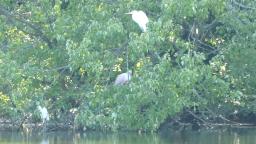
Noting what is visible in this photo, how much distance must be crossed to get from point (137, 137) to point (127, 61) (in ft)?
5.10

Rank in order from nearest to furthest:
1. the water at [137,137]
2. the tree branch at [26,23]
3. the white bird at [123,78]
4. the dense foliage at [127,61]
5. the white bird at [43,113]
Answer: the water at [137,137], the dense foliage at [127,61], the white bird at [123,78], the white bird at [43,113], the tree branch at [26,23]

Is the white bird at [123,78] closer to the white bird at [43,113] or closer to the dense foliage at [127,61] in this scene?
the dense foliage at [127,61]

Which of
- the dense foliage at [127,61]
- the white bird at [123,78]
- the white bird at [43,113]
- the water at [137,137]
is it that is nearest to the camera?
the water at [137,137]

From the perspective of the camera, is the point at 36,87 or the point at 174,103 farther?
the point at 36,87

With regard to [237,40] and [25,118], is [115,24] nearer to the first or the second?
[237,40]

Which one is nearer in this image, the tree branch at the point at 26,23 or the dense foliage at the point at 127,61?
the dense foliage at the point at 127,61

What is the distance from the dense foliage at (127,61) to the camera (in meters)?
14.6

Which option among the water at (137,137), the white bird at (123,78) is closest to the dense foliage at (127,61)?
the white bird at (123,78)

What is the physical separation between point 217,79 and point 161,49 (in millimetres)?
1366

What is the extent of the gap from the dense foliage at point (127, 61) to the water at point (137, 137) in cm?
27

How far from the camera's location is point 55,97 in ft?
55.2

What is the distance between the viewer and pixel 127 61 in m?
15.4

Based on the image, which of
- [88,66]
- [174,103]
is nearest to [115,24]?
[88,66]

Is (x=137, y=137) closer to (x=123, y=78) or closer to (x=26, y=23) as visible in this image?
(x=123, y=78)
